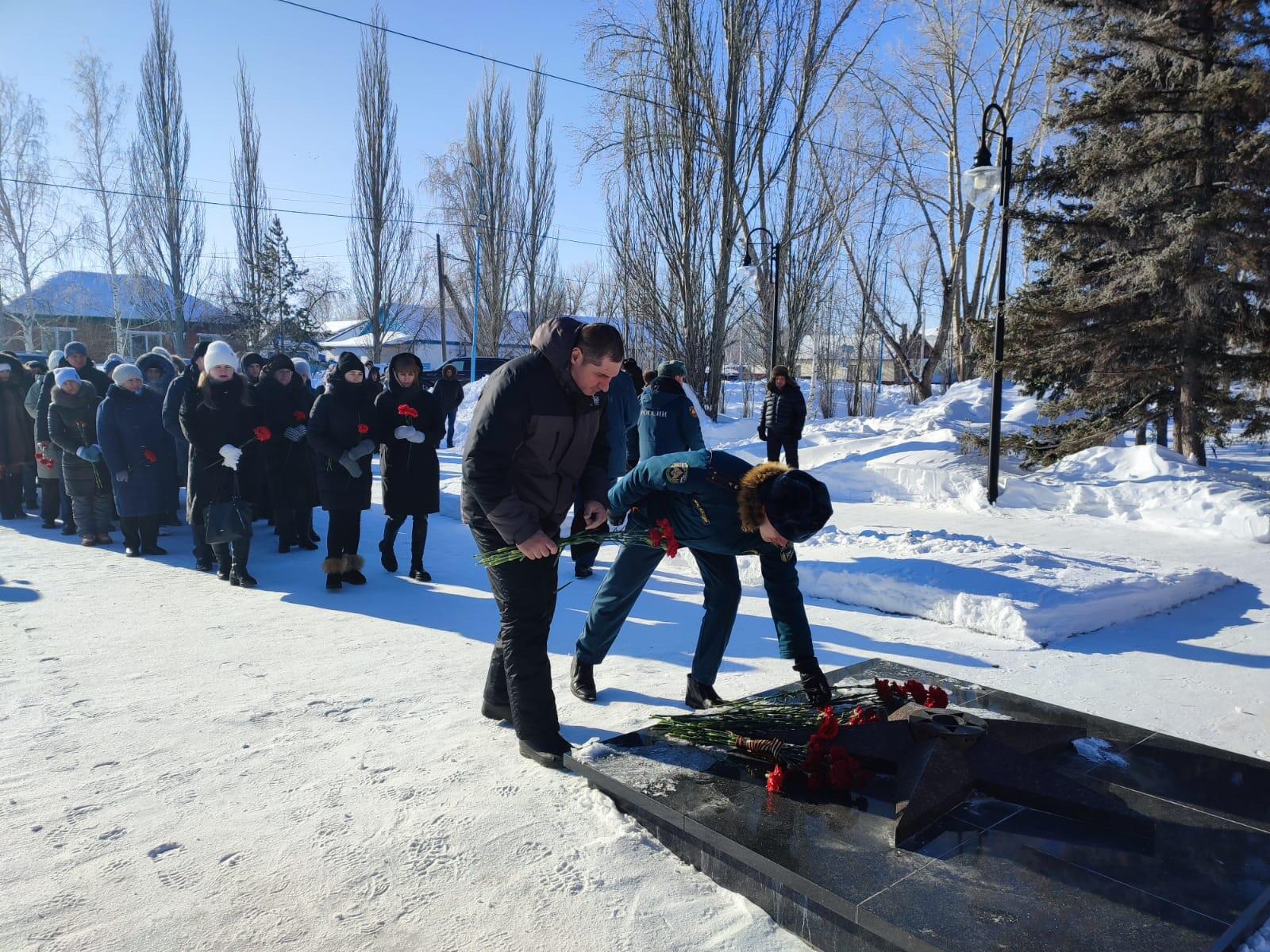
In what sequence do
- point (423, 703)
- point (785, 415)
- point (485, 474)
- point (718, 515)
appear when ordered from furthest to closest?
point (785, 415), point (423, 703), point (718, 515), point (485, 474)

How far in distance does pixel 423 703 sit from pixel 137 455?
4.96m

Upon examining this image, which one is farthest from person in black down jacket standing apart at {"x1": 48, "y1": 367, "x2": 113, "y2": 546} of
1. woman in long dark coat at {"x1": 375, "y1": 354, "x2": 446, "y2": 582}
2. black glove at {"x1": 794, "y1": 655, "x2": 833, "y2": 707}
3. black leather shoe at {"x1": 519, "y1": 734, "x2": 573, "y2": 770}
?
black glove at {"x1": 794, "y1": 655, "x2": 833, "y2": 707}

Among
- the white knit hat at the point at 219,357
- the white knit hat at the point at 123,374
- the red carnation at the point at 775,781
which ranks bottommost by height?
the red carnation at the point at 775,781

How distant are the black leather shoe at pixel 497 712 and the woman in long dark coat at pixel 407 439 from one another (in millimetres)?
3073

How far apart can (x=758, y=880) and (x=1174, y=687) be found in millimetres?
3105

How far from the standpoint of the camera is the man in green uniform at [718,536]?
3275 mm

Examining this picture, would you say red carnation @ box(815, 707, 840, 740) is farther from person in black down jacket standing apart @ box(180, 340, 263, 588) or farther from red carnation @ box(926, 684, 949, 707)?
person in black down jacket standing apart @ box(180, 340, 263, 588)

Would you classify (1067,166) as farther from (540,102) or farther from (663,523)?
(540,102)

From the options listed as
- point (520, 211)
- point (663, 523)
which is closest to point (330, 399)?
point (663, 523)

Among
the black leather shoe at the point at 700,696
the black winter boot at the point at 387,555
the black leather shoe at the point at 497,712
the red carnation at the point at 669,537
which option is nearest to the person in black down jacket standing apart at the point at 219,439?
the black winter boot at the point at 387,555

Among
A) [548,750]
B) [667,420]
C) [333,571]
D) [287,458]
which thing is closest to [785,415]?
[667,420]

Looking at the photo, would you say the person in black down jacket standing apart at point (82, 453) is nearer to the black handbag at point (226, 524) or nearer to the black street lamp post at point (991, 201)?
the black handbag at point (226, 524)

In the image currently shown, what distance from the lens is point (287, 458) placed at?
25.5 ft

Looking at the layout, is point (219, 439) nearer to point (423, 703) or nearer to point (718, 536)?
point (423, 703)
